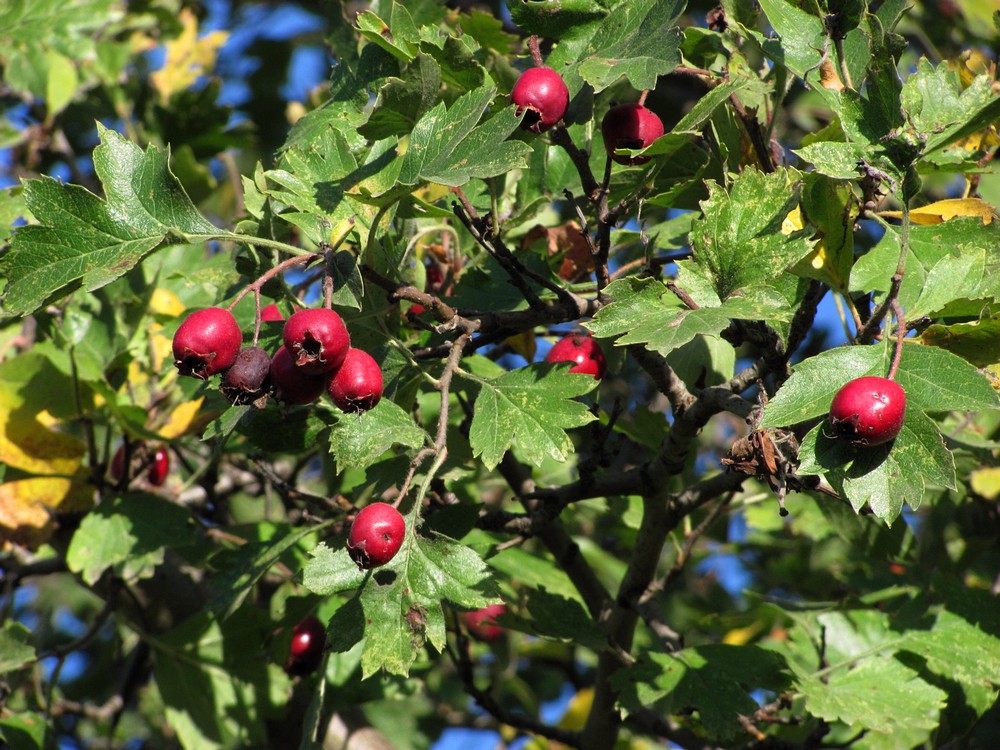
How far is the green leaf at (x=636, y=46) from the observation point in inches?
57.3

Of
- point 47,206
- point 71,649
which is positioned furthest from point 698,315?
point 71,649

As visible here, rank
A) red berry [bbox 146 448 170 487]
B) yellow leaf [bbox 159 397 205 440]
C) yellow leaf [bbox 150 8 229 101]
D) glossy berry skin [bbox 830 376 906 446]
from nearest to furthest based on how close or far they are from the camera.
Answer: glossy berry skin [bbox 830 376 906 446], yellow leaf [bbox 159 397 205 440], red berry [bbox 146 448 170 487], yellow leaf [bbox 150 8 229 101]

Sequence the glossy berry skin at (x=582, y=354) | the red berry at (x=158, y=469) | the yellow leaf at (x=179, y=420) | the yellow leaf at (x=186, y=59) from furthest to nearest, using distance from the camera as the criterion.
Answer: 1. the yellow leaf at (x=186, y=59)
2. the red berry at (x=158, y=469)
3. the yellow leaf at (x=179, y=420)
4. the glossy berry skin at (x=582, y=354)

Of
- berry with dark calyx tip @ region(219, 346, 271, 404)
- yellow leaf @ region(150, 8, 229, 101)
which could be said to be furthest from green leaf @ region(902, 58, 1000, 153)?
yellow leaf @ region(150, 8, 229, 101)

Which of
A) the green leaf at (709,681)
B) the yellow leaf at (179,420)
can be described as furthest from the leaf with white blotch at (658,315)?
the yellow leaf at (179,420)

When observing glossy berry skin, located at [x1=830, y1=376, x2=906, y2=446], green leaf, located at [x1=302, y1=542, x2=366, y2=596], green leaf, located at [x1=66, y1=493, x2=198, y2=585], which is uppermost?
glossy berry skin, located at [x1=830, y1=376, x2=906, y2=446]

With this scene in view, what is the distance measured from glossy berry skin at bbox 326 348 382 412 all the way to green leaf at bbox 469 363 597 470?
23 cm

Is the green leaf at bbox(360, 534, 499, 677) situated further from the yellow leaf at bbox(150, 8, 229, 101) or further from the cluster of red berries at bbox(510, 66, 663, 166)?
the yellow leaf at bbox(150, 8, 229, 101)

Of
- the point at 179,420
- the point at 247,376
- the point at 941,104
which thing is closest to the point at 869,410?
the point at 941,104

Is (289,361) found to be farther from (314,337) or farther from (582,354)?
(582,354)

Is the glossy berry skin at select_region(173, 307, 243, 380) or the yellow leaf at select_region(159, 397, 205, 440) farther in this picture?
the yellow leaf at select_region(159, 397, 205, 440)

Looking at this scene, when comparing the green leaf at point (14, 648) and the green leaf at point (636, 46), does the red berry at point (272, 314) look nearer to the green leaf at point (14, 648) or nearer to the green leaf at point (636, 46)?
the green leaf at point (636, 46)

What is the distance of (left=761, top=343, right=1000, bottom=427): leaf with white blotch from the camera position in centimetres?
129

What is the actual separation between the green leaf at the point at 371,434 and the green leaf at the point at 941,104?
839mm
